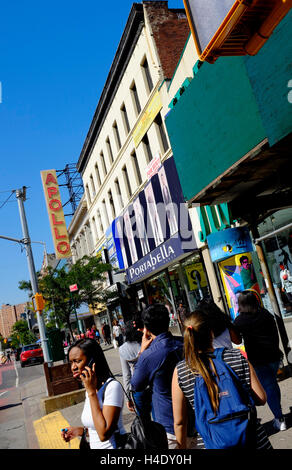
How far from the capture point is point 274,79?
739 cm

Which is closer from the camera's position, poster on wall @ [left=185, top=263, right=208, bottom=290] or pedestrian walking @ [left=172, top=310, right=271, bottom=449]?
pedestrian walking @ [left=172, top=310, right=271, bottom=449]

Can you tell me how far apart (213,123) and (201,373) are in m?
8.04

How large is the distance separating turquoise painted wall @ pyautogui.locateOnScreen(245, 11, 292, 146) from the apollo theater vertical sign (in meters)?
30.6

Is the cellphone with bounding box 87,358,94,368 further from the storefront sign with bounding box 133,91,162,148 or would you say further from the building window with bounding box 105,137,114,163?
the building window with bounding box 105,137,114,163

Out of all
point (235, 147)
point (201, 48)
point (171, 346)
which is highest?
point (201, 48)

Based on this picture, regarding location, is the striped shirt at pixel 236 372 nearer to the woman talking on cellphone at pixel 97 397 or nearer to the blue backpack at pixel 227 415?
the blue backpack at pixel 227 415

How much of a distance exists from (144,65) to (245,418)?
67.1 feet

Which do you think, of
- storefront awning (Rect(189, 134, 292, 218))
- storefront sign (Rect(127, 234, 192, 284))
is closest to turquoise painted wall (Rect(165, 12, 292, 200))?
storefront awning (Rect(189, 134, 292, 218))

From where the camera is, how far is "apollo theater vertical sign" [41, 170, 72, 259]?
121 feet

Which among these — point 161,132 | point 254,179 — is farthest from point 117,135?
point 254,179

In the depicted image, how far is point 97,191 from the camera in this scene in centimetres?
3184

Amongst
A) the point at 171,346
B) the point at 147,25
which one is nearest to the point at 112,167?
the point at 147,25

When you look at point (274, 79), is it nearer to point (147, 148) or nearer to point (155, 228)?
point (155, 228)

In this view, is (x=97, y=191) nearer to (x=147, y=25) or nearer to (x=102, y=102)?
(x=102, y=102)
